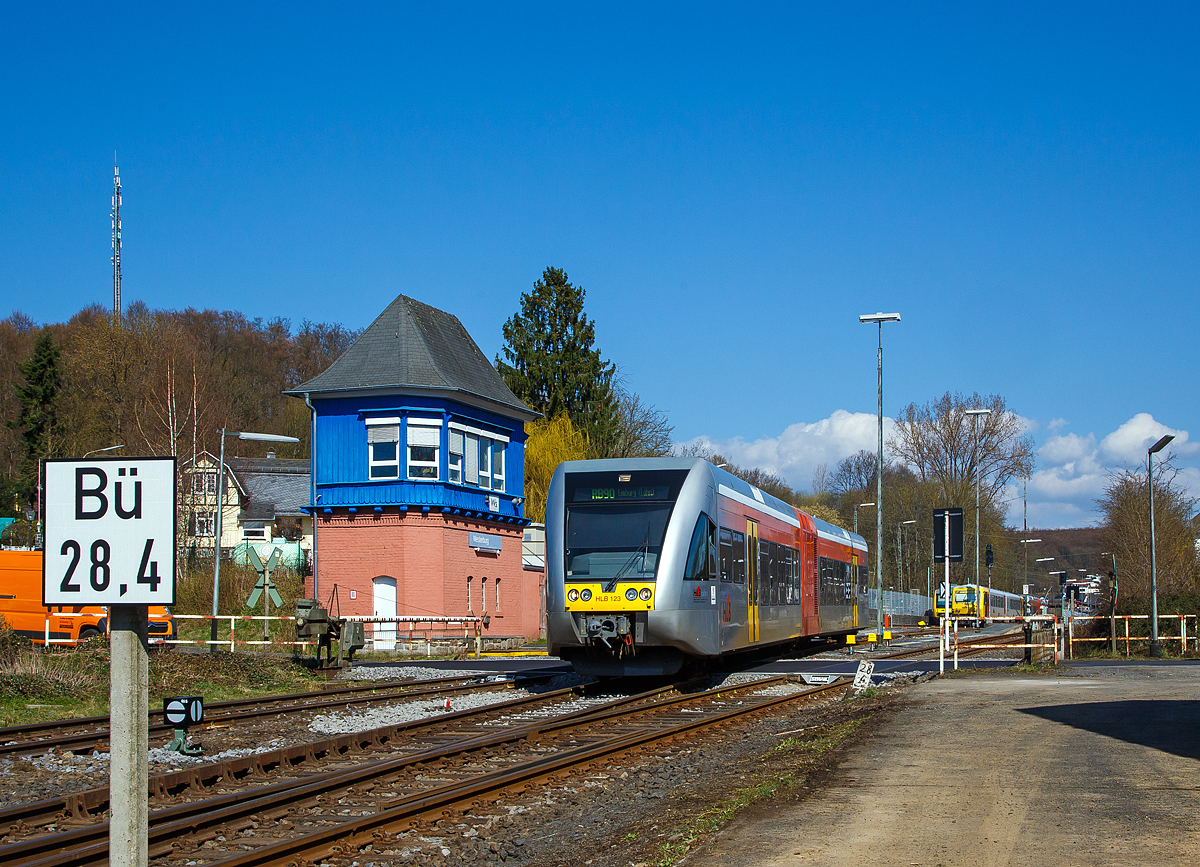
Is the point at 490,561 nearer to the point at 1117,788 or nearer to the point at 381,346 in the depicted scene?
the point at 381,346

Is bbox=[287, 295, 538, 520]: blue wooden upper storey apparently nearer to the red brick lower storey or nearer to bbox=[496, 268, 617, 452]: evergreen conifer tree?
the red brick lower storey

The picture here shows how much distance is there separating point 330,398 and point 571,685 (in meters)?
18.5

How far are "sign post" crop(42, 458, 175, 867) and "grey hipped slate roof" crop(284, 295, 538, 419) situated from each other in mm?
31006

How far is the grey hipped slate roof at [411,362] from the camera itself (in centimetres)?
3622

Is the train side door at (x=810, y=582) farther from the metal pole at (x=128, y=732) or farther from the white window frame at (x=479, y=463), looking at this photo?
the metal pole at (x=128, y=732)

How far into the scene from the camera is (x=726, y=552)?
19719 millimetres

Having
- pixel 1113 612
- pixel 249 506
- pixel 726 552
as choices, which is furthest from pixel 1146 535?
pixel 249 506

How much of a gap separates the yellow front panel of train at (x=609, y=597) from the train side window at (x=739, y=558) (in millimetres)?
3136

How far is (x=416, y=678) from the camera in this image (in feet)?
76.6

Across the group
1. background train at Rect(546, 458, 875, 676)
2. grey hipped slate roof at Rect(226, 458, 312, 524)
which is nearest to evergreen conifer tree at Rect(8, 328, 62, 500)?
grey hipped slate roof at Rect(226, 458, 312, 524)

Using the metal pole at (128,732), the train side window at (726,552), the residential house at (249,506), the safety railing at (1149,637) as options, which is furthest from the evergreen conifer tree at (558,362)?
the metal pole at (128,732)

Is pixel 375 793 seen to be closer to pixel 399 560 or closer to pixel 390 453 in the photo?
pixel 399 560

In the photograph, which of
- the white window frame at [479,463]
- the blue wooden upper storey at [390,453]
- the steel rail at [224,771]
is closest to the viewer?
the steel rail at [224,771]

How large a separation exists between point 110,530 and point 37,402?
58.6 metres
